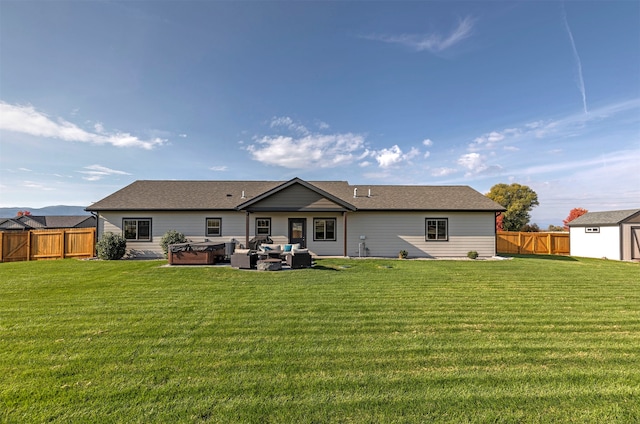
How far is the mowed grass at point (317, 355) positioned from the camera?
276 centimetres

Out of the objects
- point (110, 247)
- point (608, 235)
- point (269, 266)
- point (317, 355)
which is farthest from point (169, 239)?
point (608, 235)

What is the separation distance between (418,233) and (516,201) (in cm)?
2962

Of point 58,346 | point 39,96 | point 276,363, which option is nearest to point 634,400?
point 276,363

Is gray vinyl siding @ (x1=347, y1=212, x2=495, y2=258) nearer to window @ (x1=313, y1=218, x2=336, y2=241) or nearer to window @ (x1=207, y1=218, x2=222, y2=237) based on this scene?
window @ (x1=313, y1=218, x2=336, y2=241)

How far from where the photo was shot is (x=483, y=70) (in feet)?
48.6

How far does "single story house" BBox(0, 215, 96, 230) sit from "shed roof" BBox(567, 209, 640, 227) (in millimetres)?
55006

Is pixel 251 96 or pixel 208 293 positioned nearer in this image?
pixel 208 293

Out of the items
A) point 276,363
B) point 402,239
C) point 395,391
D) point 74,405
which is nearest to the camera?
point 74,405

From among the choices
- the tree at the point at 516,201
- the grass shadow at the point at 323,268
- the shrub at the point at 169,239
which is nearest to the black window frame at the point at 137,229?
the shrub at the point at 169,239

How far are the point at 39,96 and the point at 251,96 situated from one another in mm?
9888

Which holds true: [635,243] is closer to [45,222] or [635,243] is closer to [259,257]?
[259,257]

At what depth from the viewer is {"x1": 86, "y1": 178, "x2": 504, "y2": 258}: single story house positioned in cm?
1570

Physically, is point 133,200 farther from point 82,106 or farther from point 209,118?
point 209,118

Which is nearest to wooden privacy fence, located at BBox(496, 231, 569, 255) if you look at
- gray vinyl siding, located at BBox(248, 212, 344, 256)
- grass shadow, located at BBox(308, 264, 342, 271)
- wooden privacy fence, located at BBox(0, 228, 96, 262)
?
gray vinyl siding, located at BBox(248, 212, 344, 256)
